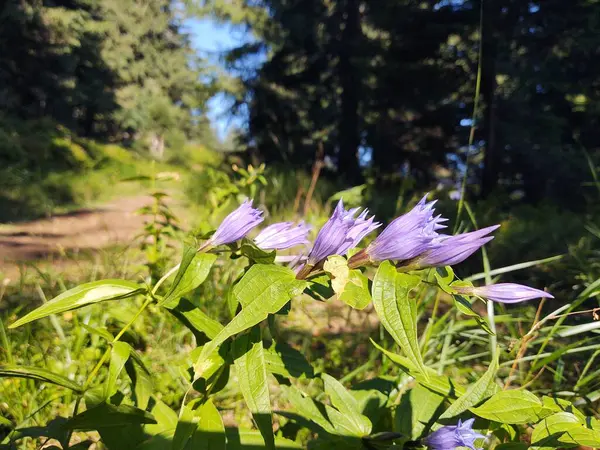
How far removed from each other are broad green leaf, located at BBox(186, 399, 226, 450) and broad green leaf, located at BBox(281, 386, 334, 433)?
25 cm

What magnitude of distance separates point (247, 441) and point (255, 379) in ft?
1.04

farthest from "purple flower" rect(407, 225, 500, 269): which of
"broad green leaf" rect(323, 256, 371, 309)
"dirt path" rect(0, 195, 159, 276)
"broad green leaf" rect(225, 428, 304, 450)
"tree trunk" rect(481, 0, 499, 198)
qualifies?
"tree trunk" rect(481, 0, 499, 198)

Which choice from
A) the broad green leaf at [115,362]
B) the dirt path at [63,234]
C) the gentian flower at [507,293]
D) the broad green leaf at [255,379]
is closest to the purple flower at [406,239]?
the gentian flower at [507,293]

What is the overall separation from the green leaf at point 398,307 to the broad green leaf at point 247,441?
486 mm

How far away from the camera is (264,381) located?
73 cm

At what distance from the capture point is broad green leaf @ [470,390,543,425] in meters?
0.79

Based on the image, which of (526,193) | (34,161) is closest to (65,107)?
(34,161)

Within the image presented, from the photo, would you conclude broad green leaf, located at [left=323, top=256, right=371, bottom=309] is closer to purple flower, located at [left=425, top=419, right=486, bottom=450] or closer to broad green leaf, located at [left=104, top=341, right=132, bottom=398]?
purple flower, located at [left=425, top=419, right=486, bottom=450]

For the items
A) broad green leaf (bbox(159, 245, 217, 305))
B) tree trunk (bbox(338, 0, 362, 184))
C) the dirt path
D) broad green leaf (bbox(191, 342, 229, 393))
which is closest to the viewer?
broad green leaf (bbox(159, 245, 217, 305))

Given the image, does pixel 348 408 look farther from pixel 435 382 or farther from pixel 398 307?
pixel 398 307

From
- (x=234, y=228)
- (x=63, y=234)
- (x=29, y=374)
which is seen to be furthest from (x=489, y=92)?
(x=29, y=374)

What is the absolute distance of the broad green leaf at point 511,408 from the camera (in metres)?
0.79

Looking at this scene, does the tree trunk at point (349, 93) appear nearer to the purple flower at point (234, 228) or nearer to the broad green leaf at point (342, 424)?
the broad green leaf at point (342, 424)

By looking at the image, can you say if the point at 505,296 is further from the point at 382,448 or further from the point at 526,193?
the point at 526,193
